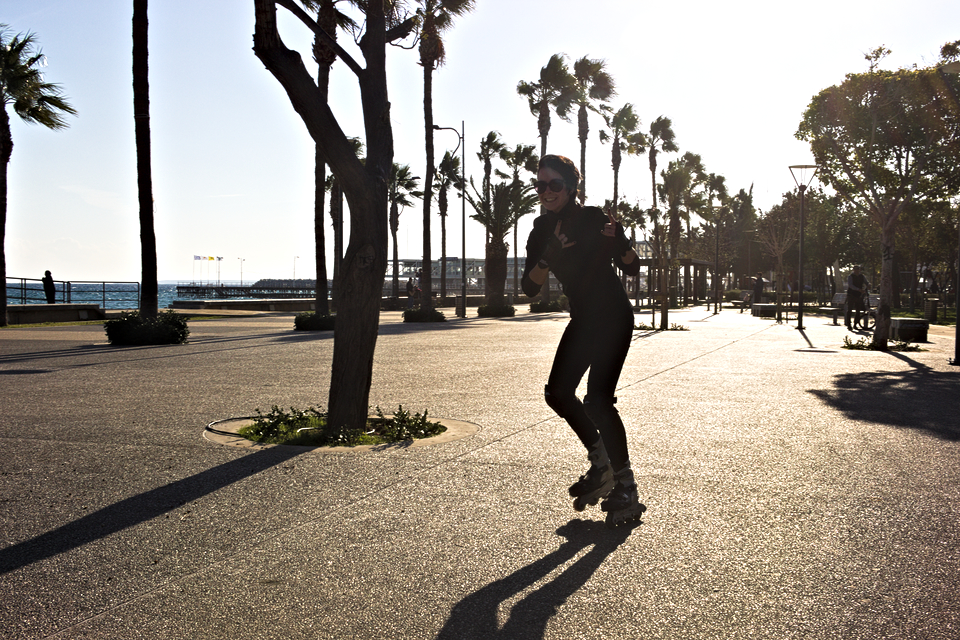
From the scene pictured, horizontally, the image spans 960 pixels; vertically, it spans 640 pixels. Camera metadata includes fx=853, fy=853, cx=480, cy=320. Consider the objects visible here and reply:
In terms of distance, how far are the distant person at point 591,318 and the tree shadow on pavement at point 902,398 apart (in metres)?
3.83

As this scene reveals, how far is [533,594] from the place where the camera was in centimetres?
324

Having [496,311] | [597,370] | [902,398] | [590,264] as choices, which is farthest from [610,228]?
[496,311]

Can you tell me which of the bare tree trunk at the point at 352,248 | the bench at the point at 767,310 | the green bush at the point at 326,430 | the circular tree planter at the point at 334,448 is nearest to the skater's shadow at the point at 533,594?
the circular tree planter at the point at 334,448

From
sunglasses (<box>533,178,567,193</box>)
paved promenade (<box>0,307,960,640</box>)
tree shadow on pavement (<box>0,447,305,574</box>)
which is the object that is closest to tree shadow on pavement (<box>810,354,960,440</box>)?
paved promenade (<box>0,307,960,640</box>)

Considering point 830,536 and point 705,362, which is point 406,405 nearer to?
point 830,536

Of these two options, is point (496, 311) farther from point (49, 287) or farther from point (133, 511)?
point (133, 511)

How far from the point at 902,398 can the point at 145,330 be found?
1425 cm

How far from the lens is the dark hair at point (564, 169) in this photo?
4.39 m

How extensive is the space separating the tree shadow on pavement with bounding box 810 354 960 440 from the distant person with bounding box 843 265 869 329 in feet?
31.4

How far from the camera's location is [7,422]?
7352 millimetres

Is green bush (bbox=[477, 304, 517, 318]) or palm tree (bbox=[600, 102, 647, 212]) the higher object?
palm tree (bbox=[600, 102, 647, 212])

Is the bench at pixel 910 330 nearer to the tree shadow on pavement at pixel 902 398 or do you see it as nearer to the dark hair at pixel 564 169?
the tree shadow on pavement at pixel 902 398

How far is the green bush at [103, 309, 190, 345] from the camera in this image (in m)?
17.4

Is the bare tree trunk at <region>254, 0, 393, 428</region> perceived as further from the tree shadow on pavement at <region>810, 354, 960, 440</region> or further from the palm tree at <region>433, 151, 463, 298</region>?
the palm tree at <region>433, 151, 463, 298</region>
